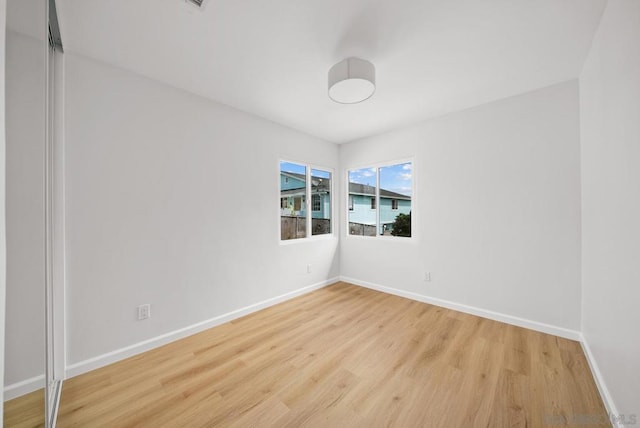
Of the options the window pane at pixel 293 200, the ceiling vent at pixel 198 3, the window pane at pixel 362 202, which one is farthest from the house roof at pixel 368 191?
the ceiling vent at pixel 198 3

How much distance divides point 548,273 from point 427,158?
177 centimetres

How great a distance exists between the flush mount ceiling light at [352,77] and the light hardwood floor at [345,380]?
2.29 m

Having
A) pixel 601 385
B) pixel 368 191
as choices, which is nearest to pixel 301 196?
pixel 368 191

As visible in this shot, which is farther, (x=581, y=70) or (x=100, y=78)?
(x=581, y=70)

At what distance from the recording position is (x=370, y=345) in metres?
2.23

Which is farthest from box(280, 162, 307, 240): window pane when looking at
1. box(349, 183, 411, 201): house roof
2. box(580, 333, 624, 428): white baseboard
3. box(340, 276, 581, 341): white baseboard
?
box(580, 333, 624, 428): white baseboard

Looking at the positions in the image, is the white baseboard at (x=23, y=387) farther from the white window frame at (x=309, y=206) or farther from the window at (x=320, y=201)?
the window at (x=320, y=201)

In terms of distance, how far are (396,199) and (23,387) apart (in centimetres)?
374

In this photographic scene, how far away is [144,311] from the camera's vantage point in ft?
7.00

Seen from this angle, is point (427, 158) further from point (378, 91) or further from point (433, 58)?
point (433, 58)

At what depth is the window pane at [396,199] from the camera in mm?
3480

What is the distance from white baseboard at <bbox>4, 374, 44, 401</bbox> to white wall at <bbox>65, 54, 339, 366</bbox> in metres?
0.74

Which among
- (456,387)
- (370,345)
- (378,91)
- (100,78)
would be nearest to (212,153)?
(100,78)

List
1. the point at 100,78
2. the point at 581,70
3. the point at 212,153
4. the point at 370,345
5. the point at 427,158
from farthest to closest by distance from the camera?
the point at 427,158 < the point at 212,153 < the point at 370,345 < the point at 581,70 < the point at 100,78
